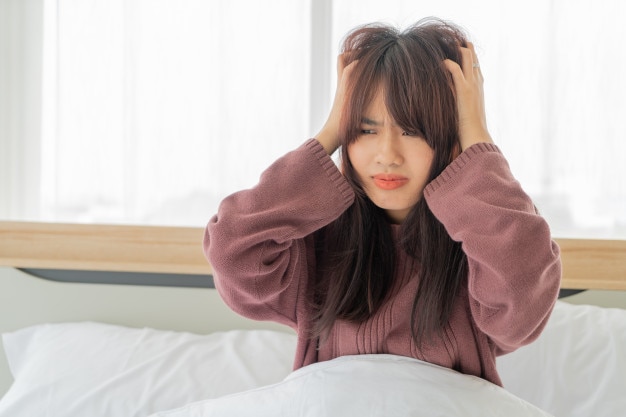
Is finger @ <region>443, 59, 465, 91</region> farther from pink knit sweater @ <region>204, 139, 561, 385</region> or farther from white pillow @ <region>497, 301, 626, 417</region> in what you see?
white pillow @ <region>497, 301, 626, 417</region>

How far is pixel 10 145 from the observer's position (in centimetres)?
170

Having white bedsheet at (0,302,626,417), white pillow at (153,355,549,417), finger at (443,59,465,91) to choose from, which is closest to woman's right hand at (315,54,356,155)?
finger at (443,59,465,91)

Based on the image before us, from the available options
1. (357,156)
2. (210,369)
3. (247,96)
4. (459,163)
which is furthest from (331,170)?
(247,96)

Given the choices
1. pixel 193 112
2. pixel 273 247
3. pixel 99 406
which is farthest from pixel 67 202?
pixel 273 247

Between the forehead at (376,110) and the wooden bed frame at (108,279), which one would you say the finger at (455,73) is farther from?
the wooden bed frame at (108,279)

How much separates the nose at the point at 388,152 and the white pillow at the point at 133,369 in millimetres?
603

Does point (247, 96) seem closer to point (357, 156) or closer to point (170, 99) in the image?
point (170, 99)

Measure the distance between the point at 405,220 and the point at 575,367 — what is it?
0.53m

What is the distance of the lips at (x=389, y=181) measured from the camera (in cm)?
93

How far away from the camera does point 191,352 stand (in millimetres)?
1401

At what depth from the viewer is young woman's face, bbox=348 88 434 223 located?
91 cm

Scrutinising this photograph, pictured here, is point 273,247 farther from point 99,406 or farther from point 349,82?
point 99,406

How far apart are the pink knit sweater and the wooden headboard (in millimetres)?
563

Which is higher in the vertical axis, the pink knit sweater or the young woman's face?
the young woman's face
